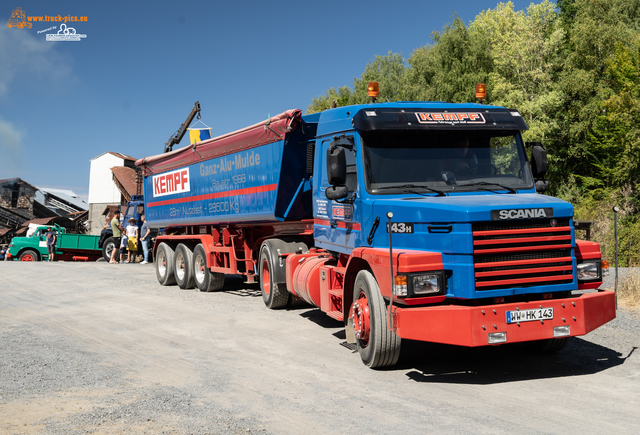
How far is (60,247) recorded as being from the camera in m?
28.4

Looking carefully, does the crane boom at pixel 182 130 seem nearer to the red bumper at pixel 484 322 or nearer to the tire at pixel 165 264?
the tire at pixel 165 264

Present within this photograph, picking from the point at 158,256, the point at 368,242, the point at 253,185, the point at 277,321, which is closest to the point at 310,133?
the point at 253,185

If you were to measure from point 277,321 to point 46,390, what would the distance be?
4.40 m

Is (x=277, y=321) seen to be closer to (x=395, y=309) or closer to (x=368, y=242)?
(x=368, y=242)

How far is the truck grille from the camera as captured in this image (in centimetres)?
570

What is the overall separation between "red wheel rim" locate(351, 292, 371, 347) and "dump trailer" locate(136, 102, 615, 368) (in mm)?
16

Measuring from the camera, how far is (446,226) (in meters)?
5.82

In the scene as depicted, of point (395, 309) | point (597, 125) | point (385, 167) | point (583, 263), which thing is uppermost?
point (597, 125)

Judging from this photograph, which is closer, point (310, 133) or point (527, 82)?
point (310, 133)

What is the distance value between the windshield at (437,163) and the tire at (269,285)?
4.43 m

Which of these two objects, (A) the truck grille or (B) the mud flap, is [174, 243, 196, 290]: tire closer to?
(B) the mud flap

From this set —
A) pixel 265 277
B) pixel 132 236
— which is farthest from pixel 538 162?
pixel 132 236

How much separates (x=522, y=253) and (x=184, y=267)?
10581 millimetres

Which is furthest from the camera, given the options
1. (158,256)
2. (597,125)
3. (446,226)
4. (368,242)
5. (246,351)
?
(597,125)
